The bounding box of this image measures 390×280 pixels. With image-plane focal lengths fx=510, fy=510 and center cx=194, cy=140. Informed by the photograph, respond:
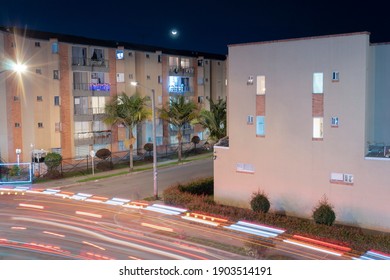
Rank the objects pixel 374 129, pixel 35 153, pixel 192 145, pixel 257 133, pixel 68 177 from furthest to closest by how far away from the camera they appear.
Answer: pixel 192 145 < pixel 35 153 < pixel 68 177 < pixel 374 129 < pixel 257 133

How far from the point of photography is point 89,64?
47.0 m

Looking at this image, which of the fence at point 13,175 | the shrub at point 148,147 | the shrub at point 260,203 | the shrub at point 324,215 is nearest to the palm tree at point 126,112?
the shrub at point 148,147

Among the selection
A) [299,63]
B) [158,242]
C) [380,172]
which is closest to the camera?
[158,242]

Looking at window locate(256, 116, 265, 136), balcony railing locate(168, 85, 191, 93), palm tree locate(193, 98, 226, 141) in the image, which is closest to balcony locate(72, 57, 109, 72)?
balcony railing locate(168, 85, 191, 93)

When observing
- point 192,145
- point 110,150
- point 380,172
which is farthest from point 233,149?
point 192,145

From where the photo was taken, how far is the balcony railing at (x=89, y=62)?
4595 centimetres

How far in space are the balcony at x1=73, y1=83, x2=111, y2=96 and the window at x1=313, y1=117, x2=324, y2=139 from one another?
2643cm

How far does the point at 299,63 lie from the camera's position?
25969mm

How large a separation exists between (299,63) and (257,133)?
440cm

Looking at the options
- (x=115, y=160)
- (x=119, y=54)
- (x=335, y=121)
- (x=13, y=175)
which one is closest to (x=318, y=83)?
(x=335, y=121)

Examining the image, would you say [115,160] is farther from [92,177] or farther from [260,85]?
[260,85]

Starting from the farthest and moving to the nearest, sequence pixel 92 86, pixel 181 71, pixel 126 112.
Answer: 1. pixel 181 71
2. pixel 92 86
3. pixel 126 112

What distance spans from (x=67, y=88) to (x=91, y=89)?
2.52 metres

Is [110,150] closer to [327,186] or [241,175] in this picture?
[241,175]
